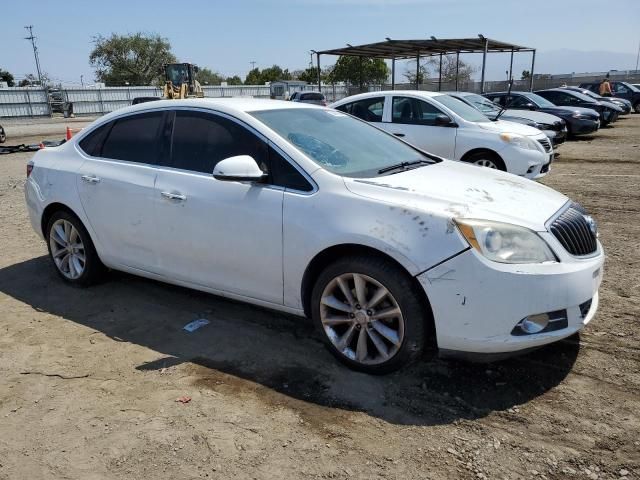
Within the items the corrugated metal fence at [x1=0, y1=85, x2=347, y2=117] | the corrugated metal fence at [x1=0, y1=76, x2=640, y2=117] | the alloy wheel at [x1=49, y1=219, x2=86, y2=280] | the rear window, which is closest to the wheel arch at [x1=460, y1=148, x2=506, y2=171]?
the alloy wheel at [x1=49, y1=219, x2=86, y2=280]

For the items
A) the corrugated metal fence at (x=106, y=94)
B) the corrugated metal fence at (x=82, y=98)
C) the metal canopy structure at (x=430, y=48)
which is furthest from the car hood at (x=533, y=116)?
the corrugated metal fence at (x=82, y=98)

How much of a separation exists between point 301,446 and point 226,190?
177 cm

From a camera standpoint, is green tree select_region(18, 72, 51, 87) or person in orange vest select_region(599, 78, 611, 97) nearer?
person in orange vest select_region(599, 78, 611, 97)

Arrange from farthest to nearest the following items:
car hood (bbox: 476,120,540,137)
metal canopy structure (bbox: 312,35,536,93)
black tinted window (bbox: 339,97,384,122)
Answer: metal canopy structure (bbox: 312,35,536,93)
black tinted window (bbox: 339,97,384,122)
car hood (bbox: 476,120,540,137)

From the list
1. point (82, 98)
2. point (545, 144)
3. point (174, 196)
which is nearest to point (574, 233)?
point (174, 196)

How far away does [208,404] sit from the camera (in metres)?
3.05

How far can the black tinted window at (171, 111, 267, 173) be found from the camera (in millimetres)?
3666

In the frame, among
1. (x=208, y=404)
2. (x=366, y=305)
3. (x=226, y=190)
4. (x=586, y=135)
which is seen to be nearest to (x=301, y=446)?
(x=208, y=404)

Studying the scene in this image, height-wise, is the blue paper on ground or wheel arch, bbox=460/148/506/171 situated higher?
wheel arch, bbox=460/148/506/171

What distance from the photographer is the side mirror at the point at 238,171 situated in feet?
11.1

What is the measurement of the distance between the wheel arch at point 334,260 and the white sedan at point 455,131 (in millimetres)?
5997

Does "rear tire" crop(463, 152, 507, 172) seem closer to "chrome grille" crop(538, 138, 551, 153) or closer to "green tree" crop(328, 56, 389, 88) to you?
"chrome grille" crop(538, 138, 551, 153)

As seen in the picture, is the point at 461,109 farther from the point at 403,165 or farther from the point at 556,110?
the point at 556,110

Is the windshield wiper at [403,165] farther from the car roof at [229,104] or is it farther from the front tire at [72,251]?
the front tire at [72,251]
